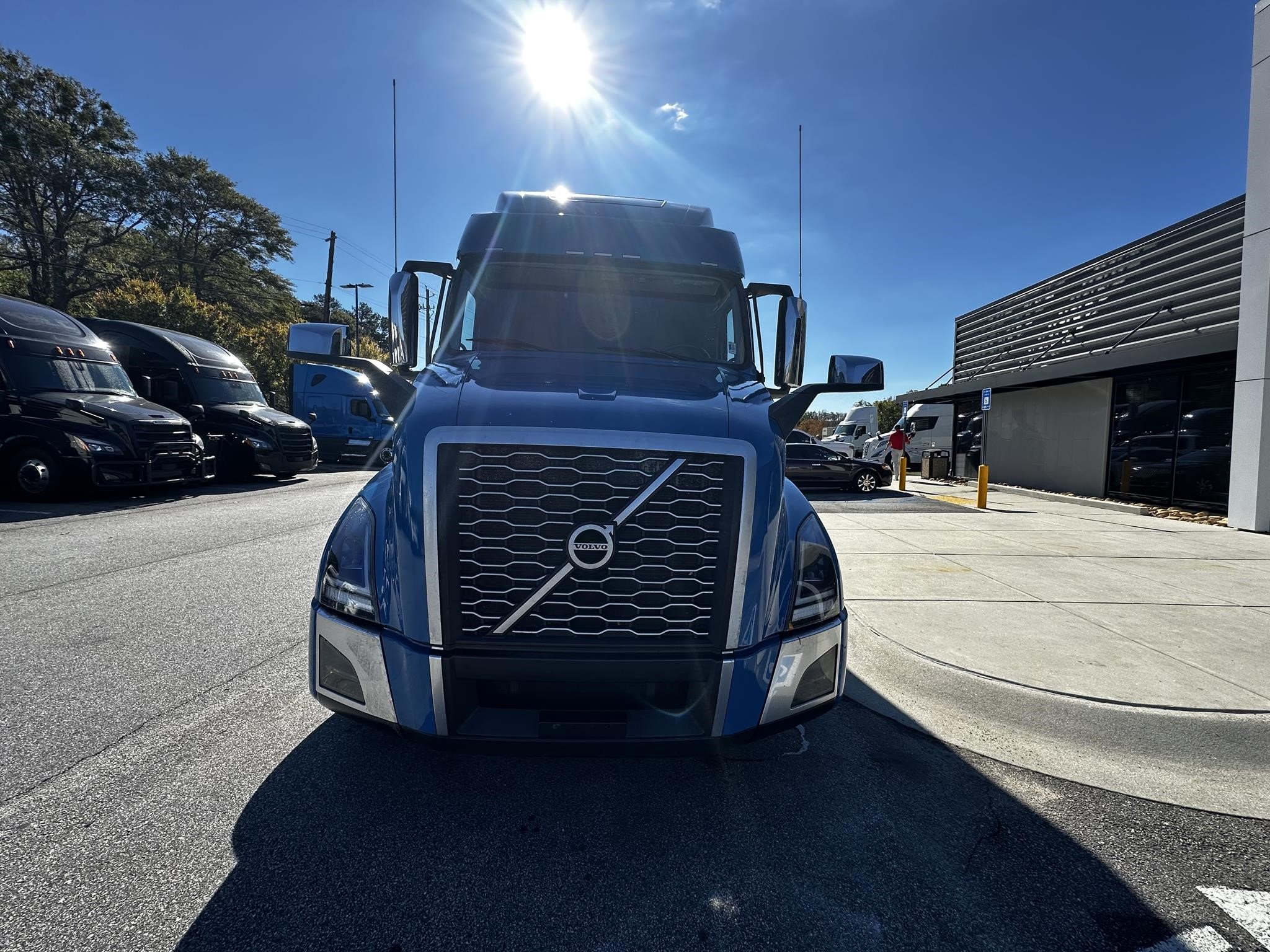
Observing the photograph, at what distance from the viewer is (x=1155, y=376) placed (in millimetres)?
13234

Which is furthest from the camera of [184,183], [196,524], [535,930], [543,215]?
[184,183]

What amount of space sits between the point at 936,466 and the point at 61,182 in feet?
123

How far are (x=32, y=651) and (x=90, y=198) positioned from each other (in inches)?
1398

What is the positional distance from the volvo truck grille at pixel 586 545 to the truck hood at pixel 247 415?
45.6 feet

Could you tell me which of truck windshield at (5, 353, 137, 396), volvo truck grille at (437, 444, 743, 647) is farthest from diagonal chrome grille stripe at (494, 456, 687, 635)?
truck windshield at (5, 353, 137, 396)

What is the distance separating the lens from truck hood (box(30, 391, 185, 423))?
32.3 ft

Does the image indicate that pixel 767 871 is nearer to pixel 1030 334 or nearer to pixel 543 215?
pixel 543 215

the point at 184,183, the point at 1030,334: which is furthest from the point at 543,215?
the point at 184,183

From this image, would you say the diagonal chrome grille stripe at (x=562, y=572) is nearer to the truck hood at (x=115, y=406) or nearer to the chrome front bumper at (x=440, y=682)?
the chrome front bumper at (x=440, y=682)

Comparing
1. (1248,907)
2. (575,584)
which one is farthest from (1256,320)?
(575,584)

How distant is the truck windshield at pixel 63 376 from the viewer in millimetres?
9758

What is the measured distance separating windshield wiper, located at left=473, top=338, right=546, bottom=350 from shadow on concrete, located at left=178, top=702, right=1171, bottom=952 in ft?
6.36

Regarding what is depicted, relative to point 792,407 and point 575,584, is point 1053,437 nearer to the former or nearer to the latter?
point 792,407

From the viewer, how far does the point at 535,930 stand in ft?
6.05
